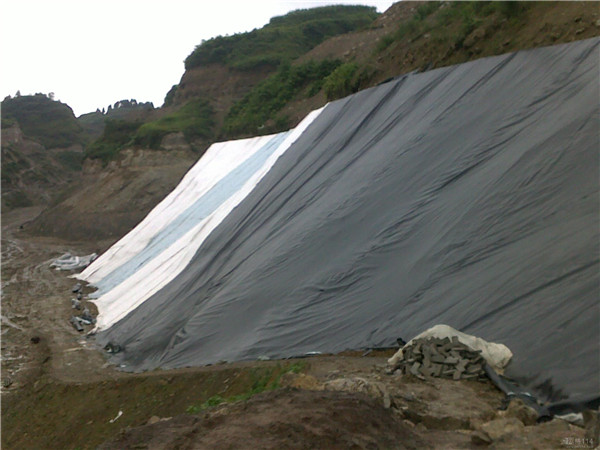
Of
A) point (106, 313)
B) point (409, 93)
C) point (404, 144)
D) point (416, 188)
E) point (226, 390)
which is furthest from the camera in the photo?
point (106, 313)

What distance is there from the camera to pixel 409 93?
404 inches

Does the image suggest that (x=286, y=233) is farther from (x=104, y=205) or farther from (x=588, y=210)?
(x=104, y=205)

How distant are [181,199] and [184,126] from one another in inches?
729

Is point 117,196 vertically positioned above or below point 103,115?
below

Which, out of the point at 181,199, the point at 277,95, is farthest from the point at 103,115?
the point at 181,199

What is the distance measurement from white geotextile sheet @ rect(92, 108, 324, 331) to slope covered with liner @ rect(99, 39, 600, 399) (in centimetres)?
156

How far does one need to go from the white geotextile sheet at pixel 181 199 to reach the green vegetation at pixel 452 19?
13.8 ft

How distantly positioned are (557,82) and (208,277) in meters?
6.08

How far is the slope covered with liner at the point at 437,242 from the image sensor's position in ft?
16.8

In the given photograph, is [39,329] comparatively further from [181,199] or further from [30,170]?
[30,170]

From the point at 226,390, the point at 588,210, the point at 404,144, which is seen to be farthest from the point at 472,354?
the point at 404,144

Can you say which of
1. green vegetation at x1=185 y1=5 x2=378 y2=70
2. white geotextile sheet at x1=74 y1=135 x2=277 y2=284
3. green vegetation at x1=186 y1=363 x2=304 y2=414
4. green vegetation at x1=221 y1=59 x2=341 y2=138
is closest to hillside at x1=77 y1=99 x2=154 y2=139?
green vegetation at x1=185 y1=5 x2=378 y2=70

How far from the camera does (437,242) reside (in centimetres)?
659

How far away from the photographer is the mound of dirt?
136 inches
